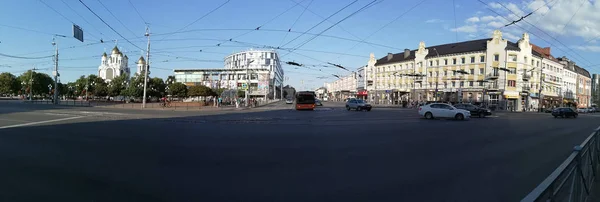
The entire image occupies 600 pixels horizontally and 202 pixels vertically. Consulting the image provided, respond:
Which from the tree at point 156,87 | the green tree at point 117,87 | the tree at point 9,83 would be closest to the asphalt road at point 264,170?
the tree at point 156,87

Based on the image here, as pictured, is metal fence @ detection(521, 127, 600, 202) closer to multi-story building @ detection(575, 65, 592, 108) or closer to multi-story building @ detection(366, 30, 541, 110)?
multi-story building @ detection(366, 30, 541, 110)

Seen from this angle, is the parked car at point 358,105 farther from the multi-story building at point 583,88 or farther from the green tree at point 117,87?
the multi-story building at point 583,88

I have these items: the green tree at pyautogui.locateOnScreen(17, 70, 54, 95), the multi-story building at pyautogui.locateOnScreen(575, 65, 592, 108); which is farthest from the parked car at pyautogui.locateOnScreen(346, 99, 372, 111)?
the green tree at pyautogui.locateOnScreen(17, 70, 54, 95)

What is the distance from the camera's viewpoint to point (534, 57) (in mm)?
60219

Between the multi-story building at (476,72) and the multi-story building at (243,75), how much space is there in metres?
52.3

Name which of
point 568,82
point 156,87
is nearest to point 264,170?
point 156,87

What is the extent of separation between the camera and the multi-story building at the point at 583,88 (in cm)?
8150

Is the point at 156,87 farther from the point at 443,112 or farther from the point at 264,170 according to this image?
the point at 264,170

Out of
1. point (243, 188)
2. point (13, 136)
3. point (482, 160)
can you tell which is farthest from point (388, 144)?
point (13, 136)

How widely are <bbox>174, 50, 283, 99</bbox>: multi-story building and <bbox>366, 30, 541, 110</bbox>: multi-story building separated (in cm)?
5226

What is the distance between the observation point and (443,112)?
1009 inches

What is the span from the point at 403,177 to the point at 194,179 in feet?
12.8

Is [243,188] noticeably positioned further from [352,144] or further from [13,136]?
[13,136]

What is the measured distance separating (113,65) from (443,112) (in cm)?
11588
